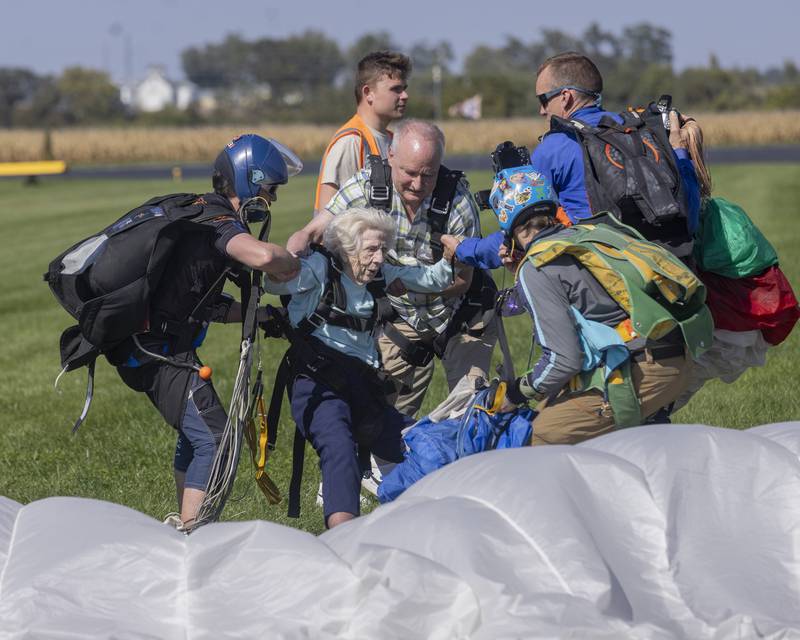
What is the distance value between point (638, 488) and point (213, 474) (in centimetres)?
195

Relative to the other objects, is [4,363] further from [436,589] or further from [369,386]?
[436,589]

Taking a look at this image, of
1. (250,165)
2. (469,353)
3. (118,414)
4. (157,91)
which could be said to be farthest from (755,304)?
(157,91)

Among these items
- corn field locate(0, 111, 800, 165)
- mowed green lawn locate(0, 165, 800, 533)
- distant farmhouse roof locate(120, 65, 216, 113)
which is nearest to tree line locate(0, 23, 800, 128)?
distant farmhouse roof locate(120, 65, 216, 113)

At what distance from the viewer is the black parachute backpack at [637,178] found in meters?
5.07

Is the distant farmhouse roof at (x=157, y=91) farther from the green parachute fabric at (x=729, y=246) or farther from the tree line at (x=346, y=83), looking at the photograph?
the green parachute fabric at (x=729, y=246)

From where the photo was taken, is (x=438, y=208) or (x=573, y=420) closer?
(x=573, y=420)

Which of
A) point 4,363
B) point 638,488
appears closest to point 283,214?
point 4,363

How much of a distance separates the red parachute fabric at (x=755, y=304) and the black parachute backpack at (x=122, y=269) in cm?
225

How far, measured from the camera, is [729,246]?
5336 mm

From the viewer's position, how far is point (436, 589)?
340 centimetres

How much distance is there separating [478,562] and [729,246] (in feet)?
8.05

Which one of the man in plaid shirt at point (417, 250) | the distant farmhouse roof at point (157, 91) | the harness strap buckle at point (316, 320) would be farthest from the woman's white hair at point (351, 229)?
the distant farmhouse roof at point (157, 91)

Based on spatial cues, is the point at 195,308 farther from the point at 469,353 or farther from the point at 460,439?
the point at 469,353

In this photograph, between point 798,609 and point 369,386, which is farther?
point 369,386
